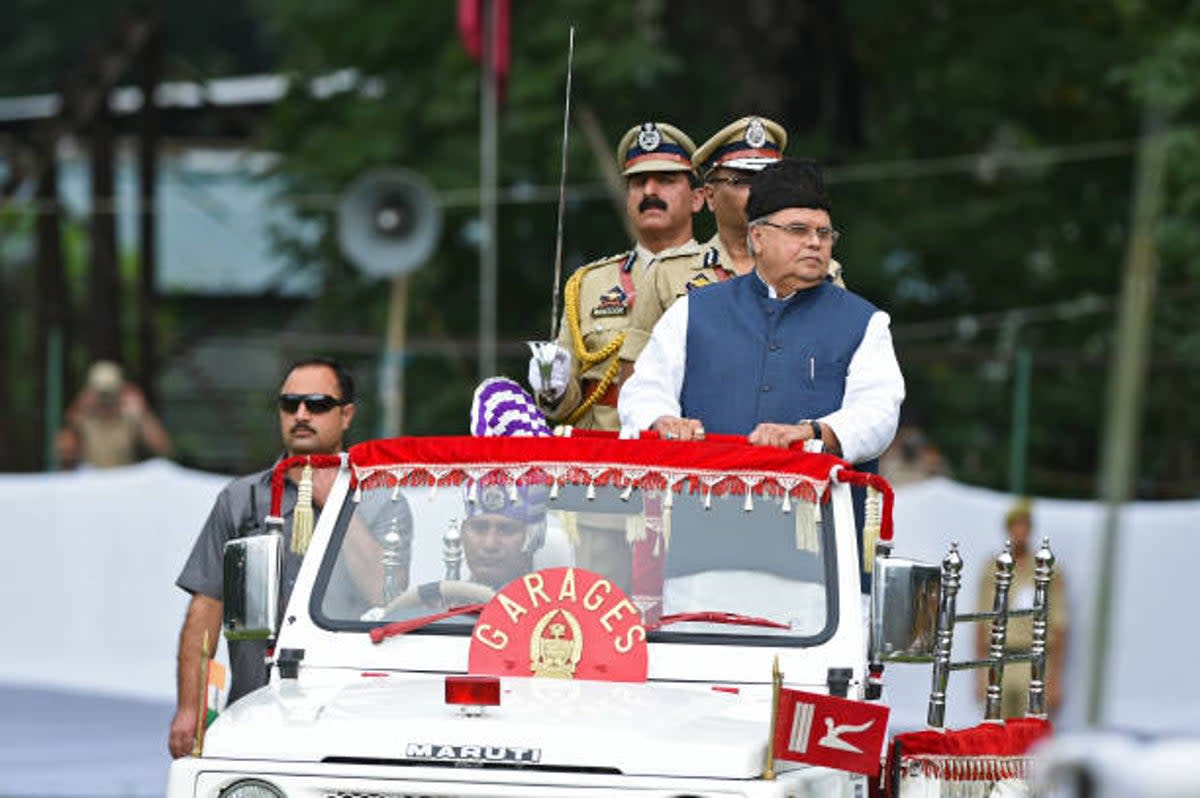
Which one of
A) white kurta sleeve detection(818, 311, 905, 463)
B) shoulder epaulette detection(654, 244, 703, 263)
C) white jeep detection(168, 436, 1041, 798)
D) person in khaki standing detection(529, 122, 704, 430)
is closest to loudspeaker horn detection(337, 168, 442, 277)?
person in khaki standing detection(529, 122, 704, 430)

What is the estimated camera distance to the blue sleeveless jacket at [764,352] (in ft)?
25.1

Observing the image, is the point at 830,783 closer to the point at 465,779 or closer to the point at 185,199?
the point at 465,779

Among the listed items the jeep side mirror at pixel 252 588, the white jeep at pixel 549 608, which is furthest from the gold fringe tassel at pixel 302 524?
the jeep side mirror at pixel 252 588

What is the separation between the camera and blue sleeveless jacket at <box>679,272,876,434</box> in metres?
7.64

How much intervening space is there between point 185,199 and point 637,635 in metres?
35.9

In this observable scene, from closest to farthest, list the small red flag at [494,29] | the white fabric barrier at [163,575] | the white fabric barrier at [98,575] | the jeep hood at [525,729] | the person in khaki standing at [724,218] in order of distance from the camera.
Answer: the jeep hood at [525,729]
the person in khaki standing at [724,218]
the white fabric barrier at [163,575]
the white fabric barrier at [98,575]
the small red flag at [494,29]

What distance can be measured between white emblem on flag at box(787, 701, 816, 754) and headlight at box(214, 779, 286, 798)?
1.08m

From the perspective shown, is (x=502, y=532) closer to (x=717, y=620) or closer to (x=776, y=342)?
(x=717, y=620)

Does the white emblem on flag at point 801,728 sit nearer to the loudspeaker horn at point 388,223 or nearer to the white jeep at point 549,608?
the white jeep at point 549,608

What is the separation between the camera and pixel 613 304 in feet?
29.2

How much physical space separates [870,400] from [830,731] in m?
1.60

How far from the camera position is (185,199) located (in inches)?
1652

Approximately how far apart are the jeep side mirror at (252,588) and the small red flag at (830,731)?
61.3 inches

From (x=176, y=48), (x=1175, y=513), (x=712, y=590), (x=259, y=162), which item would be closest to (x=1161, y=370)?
(x=1175, y=513)
